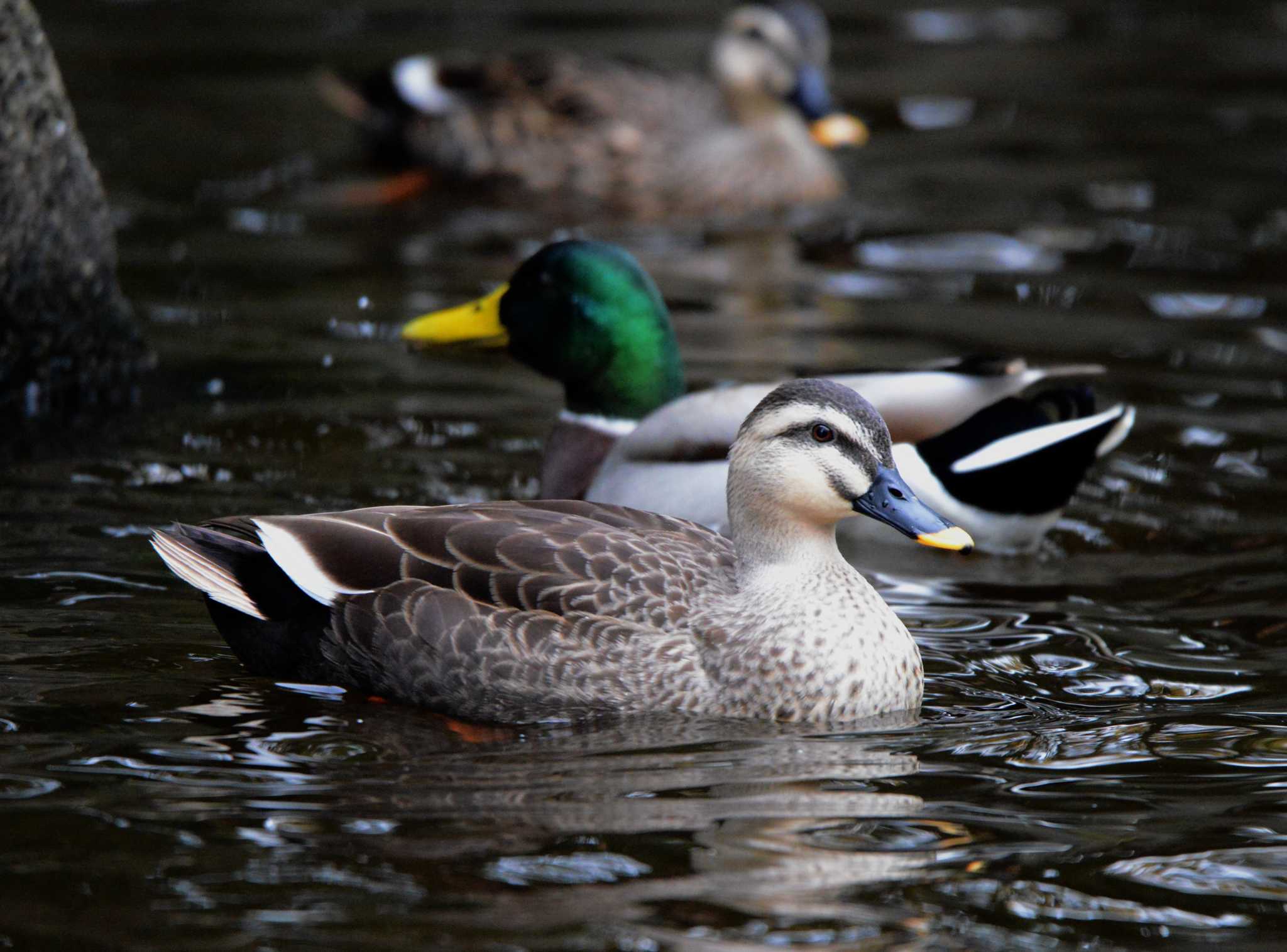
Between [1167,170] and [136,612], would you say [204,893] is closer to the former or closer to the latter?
[136,612]

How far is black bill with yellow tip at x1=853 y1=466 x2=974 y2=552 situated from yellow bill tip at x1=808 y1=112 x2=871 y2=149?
7.26 meters

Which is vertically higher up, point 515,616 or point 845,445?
point 845,445

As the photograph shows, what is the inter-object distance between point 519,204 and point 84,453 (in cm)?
472

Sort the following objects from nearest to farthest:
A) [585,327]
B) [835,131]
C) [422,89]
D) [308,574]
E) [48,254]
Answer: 1. [308,574]
2. [585,327]
3. [48,254]
4. [422,89]
5. [835,131]

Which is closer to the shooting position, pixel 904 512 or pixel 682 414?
pixel 904 512

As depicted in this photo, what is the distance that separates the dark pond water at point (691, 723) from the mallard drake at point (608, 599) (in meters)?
0.14

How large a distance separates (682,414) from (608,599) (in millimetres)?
1744

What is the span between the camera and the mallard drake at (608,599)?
17.5ft

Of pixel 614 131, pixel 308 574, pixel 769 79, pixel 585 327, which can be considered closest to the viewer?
pixel 308 574

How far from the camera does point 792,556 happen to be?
5.49 metres

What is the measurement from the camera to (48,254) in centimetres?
836

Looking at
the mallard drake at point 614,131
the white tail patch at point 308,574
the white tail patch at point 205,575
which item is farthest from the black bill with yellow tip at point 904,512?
the mallard drake at point 614,131

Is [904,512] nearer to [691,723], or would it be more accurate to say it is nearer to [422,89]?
[691,723]

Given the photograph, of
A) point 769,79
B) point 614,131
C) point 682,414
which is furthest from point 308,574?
point 769,79
